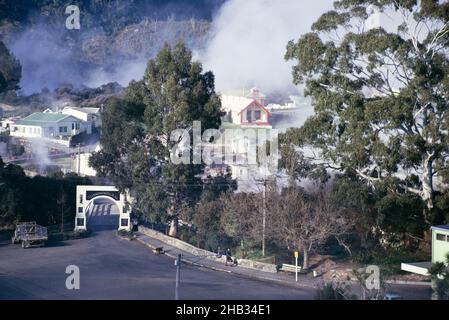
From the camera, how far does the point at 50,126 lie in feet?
129

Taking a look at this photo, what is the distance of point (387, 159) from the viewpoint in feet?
63.6

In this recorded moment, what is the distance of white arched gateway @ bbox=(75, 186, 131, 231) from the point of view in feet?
77.1

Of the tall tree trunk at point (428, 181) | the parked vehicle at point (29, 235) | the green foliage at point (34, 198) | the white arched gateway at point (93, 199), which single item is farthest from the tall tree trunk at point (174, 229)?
the tall tree trunk at point (428, 181)

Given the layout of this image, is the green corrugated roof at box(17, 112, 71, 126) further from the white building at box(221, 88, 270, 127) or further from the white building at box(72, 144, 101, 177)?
the white building at box(221, 88, 270, 127)

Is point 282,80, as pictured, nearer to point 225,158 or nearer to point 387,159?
point 225,158

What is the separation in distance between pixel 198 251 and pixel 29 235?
4743 millimetres

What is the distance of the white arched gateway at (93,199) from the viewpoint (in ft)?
77.1

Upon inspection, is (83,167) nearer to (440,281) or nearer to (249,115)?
(249,115)

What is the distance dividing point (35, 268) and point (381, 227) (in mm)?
8439

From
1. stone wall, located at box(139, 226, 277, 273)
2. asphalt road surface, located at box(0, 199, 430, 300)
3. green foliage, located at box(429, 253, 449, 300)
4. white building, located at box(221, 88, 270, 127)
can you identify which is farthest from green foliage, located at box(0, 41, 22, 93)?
green foliage, located at box(429, 253, 449, 300)

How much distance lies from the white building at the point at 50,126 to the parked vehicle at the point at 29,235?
58.5 feet

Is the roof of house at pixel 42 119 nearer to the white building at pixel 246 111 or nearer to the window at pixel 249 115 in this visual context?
the white building at pixel 246 111

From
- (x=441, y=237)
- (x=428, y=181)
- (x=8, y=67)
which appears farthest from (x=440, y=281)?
(x=8, y=67)
